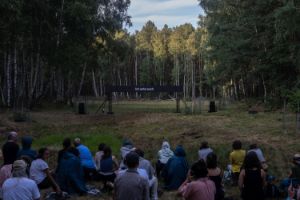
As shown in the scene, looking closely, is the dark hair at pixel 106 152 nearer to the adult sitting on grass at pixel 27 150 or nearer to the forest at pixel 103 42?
the adult sitting on grass at pixel 27 150

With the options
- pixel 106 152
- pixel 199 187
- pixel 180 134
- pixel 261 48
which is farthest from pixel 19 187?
pixel 261 48

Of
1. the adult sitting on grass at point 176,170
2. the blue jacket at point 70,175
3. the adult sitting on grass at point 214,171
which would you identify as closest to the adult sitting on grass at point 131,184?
the adult sitting on grass at point 214,171

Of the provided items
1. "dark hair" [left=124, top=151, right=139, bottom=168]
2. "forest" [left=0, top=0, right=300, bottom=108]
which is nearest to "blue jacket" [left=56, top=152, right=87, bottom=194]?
"dark hair" [left=124, top=151, right=139, bottom=168]

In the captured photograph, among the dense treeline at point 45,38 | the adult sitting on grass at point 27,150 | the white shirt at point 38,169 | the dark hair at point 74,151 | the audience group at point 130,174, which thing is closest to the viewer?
the audience group at point 130,174

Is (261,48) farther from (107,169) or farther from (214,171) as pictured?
(214,171)

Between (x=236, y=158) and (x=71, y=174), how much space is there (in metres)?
3.66

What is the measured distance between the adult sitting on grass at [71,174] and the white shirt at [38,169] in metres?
0.52

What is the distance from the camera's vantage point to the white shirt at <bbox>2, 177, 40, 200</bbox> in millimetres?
6418

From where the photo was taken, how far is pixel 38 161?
10.2 m

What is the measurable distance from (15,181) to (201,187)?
2344 millimetres

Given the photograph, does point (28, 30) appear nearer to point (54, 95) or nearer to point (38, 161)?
point (54, 95)

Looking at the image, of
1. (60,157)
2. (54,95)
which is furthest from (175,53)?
(60,157)

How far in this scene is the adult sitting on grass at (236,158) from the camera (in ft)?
37.1

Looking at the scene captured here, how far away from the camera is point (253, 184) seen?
8.16 metres
